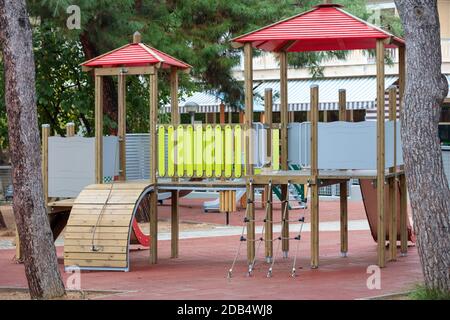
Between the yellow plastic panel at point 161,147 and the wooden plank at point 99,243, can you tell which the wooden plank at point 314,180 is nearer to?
the yellow plastic panel at point 161,147

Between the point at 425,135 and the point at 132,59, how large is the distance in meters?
7.11

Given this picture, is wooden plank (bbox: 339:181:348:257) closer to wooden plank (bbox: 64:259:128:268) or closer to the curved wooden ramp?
the curved wooden ramp

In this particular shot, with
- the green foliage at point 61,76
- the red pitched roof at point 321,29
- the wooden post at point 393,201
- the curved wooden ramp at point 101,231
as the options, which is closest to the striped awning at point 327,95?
the green foliage at point 61,76

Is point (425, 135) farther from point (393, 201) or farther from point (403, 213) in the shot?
point (403, 213)

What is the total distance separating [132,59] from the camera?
1803 cm

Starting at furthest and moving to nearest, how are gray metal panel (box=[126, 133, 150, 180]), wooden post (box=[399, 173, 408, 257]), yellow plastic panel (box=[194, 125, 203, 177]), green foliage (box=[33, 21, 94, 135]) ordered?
green foliage (box=[33, 21, 94, 135]), gray metal panel (box=[126, 133, 150, 180]), wooden post (box=[399, 173, 408, 257]), yellow plastic panel (box=[194, 125, 203, 177])

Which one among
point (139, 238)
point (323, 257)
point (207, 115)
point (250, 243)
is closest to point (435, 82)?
point (250, 243)


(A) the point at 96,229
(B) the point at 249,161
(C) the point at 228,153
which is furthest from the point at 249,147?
(A) the point at 96,229

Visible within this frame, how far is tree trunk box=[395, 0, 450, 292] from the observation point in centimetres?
1196

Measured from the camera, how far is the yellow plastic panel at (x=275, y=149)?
1762 cm

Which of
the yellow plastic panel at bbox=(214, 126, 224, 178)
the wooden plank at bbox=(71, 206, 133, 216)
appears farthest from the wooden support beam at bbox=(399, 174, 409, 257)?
the wooden plank at bbox=(71, 206, 133, 216)

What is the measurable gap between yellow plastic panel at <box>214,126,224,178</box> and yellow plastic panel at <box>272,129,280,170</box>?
88 centimetres

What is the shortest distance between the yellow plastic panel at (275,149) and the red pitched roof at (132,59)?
2160mm
